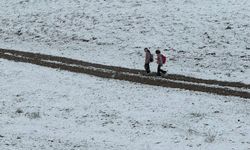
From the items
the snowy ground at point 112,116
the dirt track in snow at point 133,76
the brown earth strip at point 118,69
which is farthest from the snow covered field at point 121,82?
the brown earth strip at point 118,69

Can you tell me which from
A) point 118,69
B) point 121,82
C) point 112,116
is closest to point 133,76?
point 121,82

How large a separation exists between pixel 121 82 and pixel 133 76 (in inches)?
70.4

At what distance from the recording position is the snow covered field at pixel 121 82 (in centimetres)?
2089

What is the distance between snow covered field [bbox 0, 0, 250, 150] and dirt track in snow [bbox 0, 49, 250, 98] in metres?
1.16

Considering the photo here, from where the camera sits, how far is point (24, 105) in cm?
2517

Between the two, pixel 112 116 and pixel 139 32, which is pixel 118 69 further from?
pixel 112 116

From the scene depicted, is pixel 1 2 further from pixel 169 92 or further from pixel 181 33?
pixel 169 92

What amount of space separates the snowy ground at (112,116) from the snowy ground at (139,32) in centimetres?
700

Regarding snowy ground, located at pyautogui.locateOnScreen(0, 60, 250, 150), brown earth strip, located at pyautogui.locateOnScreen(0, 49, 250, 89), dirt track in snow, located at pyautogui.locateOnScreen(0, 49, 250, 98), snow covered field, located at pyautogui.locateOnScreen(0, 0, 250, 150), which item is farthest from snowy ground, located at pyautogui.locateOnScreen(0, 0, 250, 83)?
snowy ground, located at pyautogui.locateOnScreen(0, 60, 250, 150)

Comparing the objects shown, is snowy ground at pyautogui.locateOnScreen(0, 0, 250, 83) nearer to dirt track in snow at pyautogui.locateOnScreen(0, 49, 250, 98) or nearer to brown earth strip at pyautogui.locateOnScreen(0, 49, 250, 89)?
brown earth strip at pyautogui.locateOnScreen(0, 49, 250, 89)

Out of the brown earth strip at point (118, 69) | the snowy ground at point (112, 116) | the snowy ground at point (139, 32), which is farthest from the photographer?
the snowy ground at point (139, 32)

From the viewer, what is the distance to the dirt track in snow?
A: 28.3m

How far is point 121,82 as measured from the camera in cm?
2953

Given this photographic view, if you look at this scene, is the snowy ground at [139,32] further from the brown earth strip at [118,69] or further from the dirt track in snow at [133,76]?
the dirt track in snow at [133,76]
